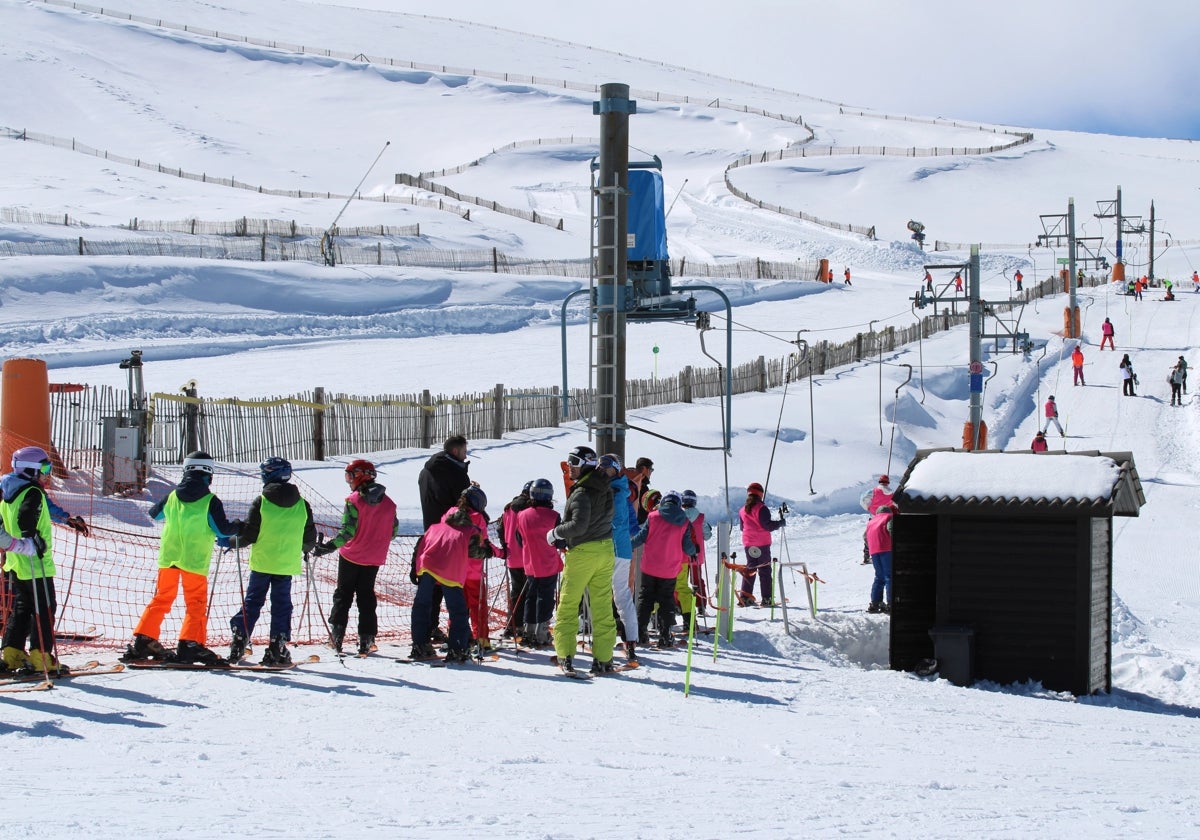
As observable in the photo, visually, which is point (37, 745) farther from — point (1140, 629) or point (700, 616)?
point (1140, 629)

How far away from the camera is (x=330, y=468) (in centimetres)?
1923

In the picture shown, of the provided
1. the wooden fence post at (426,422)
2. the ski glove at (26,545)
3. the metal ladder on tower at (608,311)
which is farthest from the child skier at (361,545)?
the wooden fence post at (426,422)

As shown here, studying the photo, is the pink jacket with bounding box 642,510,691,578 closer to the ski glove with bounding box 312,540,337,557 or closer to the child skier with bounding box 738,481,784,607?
the ski glove with bounding box 312,540,337,557

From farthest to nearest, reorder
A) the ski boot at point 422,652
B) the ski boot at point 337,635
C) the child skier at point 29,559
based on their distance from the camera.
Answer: the ski boot at point 337,635, the ski boot at point 422,652, the child skier at point 29,559

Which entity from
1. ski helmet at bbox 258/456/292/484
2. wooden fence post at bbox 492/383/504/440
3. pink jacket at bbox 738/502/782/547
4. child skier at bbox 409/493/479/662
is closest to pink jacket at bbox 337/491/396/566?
child skier at bbox 409/493/479/662

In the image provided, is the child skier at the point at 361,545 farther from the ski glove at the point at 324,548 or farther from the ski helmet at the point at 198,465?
the ski helmet at the point at 198,465

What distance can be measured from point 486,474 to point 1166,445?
16443 mm

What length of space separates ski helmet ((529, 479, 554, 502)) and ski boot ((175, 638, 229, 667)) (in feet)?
8.00

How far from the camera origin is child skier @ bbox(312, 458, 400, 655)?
9148 mm

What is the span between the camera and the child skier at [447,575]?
29.6ft

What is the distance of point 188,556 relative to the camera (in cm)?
830

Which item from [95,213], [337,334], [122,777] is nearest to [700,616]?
[122,777]

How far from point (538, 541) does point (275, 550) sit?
6.44 feet

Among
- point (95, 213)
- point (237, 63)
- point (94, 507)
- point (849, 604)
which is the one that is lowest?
point (849, 604)
